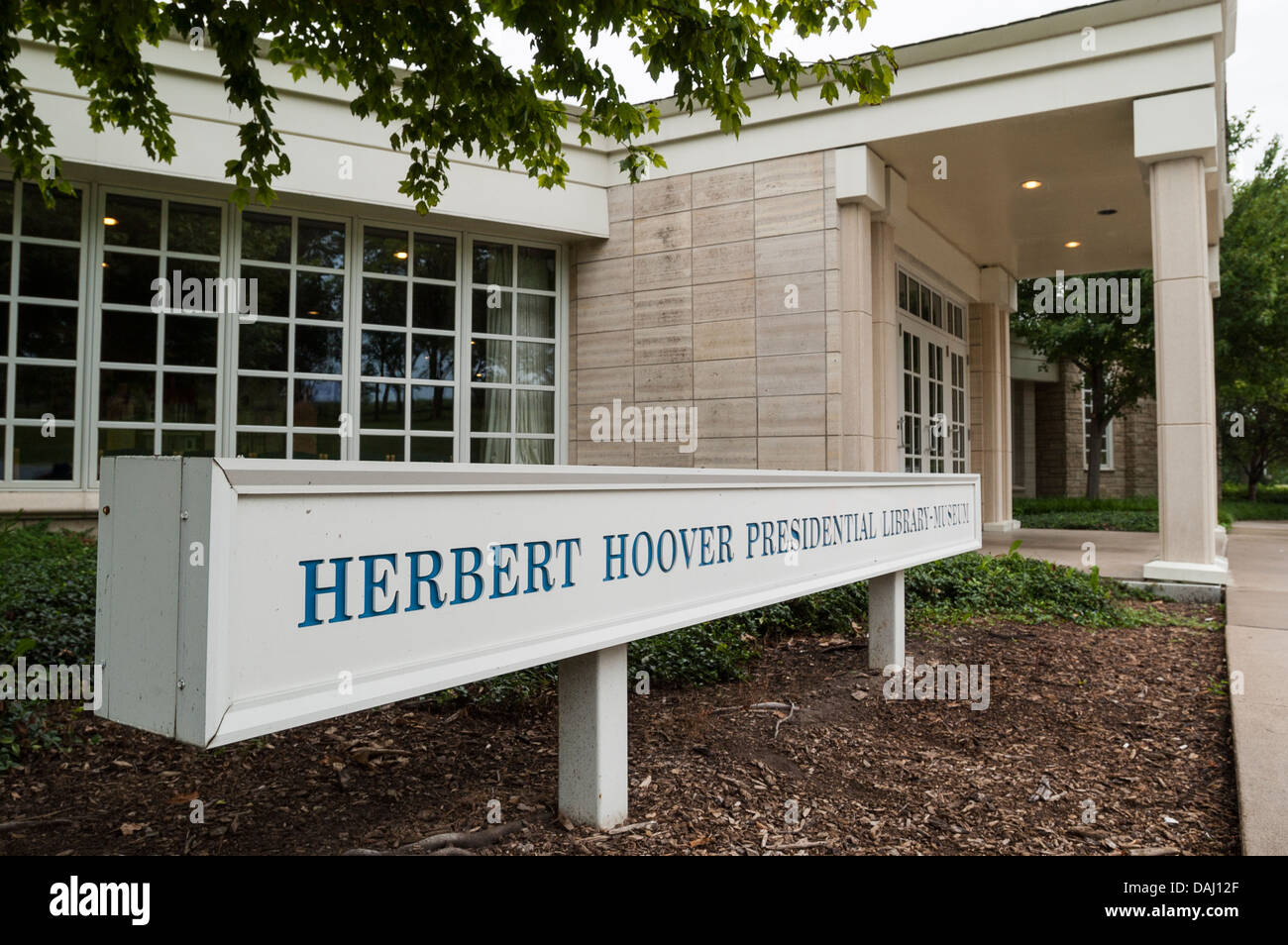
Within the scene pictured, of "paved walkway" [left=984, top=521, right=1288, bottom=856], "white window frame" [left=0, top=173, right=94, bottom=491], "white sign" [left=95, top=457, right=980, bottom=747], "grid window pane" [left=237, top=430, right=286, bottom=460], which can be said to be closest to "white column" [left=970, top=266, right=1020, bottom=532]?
"paved walkway" [left=984, top=521, right=1288, bottom=856]

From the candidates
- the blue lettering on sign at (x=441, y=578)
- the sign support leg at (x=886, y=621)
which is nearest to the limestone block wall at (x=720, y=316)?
the sign support leg at (x=886, y=621)

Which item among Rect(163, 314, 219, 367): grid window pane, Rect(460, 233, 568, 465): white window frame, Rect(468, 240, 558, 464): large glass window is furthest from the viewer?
Rect(468, 240, 558, 464): large glass window

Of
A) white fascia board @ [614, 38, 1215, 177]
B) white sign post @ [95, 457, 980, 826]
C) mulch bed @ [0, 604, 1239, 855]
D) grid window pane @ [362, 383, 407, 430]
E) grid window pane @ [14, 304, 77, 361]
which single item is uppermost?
white fascia board @ [614, 38, 1215, 177]

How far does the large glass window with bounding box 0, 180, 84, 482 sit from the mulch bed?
6286 millimetres

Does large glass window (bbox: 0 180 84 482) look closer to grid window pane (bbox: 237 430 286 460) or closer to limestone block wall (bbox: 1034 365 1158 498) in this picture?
grid window pane (bbox: 237 430 286 460)

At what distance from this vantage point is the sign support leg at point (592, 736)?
110 inches

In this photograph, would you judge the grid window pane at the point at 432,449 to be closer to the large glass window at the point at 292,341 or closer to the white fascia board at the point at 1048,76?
the large glass window at the point at 292,341

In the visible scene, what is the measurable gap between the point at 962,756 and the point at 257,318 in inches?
346

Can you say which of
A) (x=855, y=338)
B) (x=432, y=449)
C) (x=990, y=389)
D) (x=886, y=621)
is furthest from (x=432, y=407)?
(x=990, y=389)

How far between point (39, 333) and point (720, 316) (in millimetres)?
7273

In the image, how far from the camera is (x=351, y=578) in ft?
6.38

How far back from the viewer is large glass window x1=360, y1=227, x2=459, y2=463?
1050 centimetres

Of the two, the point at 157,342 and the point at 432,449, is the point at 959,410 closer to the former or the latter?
the point at 432,449
